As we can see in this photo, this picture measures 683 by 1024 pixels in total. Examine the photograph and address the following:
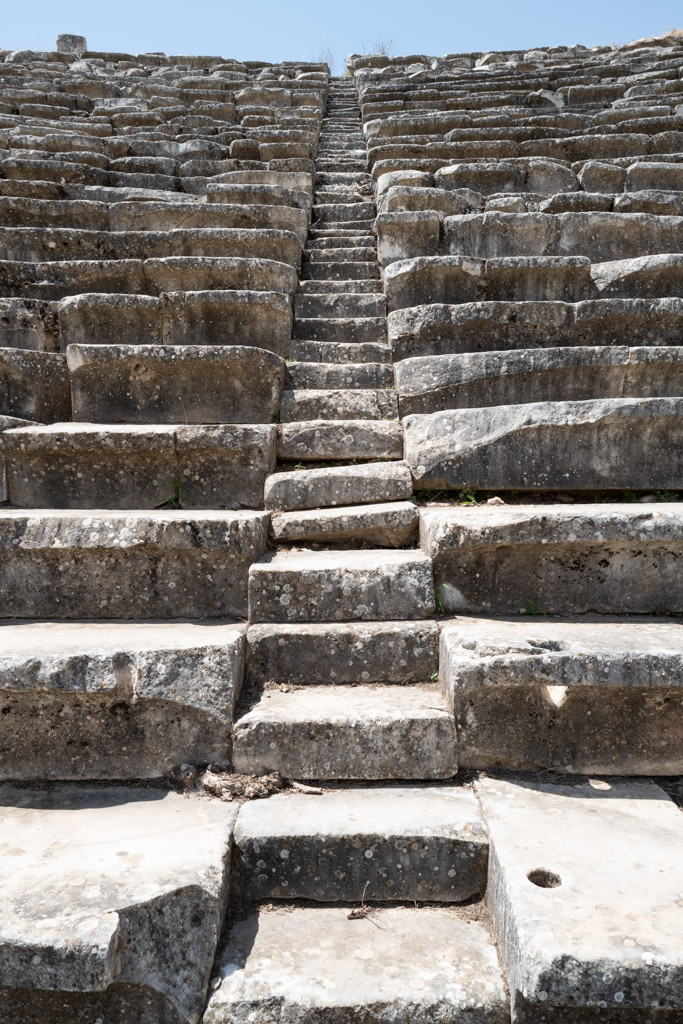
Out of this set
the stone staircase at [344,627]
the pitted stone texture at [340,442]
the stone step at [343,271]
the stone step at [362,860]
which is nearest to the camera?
the stone staircase at [344,627]

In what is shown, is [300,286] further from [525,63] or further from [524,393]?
[525,63]

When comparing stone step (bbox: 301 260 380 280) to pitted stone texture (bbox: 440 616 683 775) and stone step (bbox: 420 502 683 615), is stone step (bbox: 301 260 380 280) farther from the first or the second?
pitted stone texture (bbox: 440 616 683 775)

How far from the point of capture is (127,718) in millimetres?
1899

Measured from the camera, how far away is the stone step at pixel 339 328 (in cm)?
388

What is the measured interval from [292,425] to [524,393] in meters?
1.13

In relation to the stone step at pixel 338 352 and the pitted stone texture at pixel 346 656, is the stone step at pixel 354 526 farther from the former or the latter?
the stone step at pixel 338 352

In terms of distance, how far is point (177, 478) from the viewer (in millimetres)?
2795

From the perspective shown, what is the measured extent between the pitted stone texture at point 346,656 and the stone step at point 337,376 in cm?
167

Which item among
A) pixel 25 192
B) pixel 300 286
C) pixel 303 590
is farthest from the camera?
pixel 25 192

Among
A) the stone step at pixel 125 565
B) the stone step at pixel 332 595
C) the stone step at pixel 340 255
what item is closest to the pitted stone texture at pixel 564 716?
the stone step at pixel 332 595

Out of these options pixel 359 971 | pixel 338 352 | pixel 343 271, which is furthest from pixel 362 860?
pixel 343 271

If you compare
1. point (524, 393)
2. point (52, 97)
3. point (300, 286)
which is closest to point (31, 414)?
point (300, 286)

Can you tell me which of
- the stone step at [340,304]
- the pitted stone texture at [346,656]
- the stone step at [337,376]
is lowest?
the pitted stone texture at [346,656]

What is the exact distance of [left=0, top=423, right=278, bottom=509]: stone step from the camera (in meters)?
2.72
